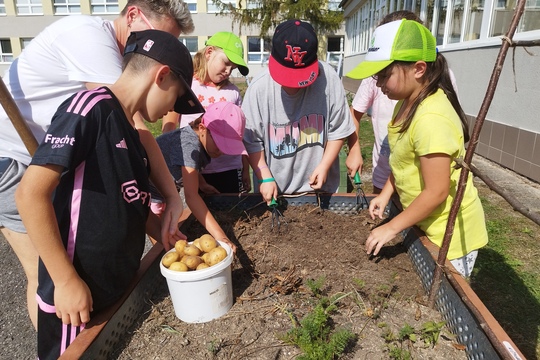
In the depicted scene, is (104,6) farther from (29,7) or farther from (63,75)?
(63,75)

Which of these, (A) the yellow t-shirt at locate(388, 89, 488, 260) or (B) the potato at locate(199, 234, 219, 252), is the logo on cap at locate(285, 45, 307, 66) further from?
(B) the potato at locate(199, 234, 219, 252)

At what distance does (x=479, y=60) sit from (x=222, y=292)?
5.48 m

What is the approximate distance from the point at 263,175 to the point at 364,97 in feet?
3.42

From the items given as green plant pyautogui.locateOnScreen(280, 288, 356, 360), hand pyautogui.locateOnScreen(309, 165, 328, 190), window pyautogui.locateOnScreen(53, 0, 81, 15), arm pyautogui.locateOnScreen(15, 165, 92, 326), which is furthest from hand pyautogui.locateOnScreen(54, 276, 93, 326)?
window pyautogui.locateOnScreen(53, 0, 81, 15)

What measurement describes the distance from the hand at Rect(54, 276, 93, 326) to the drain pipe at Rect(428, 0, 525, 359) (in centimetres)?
120

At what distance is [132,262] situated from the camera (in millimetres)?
1437

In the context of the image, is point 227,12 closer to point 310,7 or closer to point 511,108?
point 310,7

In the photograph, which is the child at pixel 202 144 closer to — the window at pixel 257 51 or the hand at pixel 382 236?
the hand at pixel 382 236

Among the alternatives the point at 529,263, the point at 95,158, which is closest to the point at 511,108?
the point at 529,263

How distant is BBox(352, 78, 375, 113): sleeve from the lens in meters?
2.72

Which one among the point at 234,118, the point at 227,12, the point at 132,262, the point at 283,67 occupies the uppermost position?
the point at 227,12

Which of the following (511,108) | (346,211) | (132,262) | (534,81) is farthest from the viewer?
(511,108)

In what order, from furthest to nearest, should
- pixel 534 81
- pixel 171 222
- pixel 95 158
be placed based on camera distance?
1. pixel 534 81
2. pixel 171 222
3. pixel 95 158

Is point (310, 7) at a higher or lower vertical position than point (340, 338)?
higher
